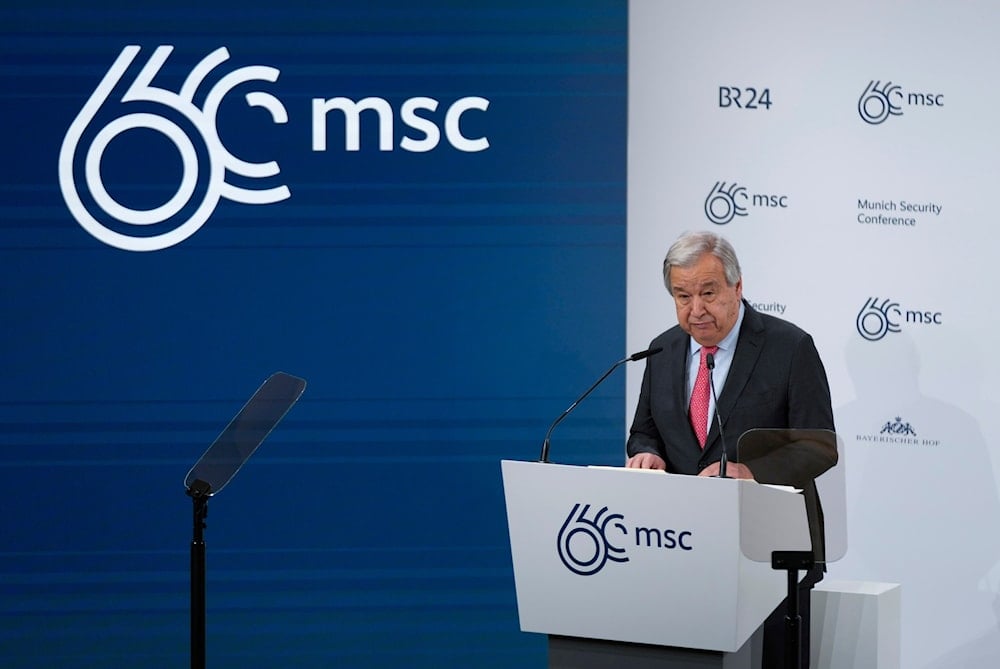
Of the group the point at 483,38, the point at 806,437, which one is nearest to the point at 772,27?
the point at 483,38

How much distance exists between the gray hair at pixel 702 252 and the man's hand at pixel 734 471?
0.56 metres

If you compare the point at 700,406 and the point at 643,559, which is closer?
the point at 643,559

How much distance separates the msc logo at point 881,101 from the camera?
477 cm

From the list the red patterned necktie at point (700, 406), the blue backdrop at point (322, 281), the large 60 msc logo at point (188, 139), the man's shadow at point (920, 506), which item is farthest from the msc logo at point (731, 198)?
the red patterned necktie at point (700, 406)

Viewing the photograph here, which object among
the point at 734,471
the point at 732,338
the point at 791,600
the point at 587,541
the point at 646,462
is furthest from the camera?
the point at 732,338

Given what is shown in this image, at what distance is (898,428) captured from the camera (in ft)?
15.6

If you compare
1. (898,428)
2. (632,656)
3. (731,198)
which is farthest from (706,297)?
(898,428)

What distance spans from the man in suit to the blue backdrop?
1259 mm

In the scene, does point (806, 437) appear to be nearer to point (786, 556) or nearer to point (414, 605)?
point (786, 556)

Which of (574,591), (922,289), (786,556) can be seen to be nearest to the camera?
(786,556)

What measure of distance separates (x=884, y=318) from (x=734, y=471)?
208 cm

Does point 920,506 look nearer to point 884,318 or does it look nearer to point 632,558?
point 884,318

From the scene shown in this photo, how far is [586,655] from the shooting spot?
9.51 feet

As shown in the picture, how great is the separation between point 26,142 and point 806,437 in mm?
3438
